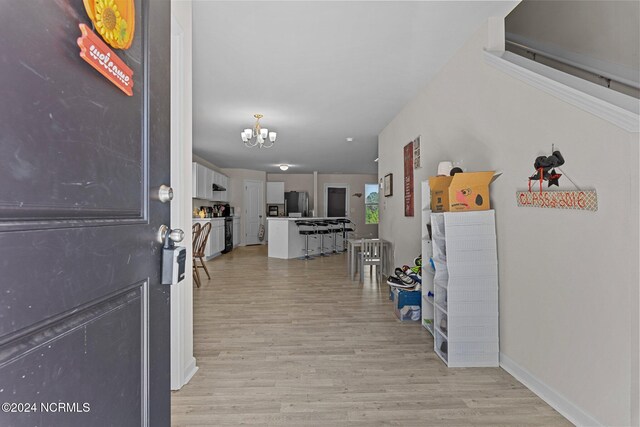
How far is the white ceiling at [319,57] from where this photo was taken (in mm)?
2367

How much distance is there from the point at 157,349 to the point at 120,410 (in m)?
0.19

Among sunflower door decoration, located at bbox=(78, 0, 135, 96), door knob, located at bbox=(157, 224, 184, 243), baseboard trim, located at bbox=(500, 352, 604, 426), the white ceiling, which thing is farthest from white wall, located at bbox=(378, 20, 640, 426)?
sunflower door decoration, located at bbox=(78, 0, 135, 96)

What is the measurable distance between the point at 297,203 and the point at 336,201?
4.69ft

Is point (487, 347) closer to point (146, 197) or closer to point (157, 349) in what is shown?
point (157, 349)

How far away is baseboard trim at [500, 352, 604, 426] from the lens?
1.65m

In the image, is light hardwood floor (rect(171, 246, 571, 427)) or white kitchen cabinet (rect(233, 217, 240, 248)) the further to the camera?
white kitchen cabinet (rect(233, 217, 240, 248))

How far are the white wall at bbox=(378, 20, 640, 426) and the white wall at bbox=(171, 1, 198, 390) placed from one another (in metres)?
2.11

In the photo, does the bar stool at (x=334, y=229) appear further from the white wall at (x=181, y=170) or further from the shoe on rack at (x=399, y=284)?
the white wall at (x=181, y=170)

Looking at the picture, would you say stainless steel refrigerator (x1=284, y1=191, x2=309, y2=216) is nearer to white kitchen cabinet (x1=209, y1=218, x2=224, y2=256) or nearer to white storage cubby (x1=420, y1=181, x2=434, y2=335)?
white kitchen cabinet (x1=209, y1=218, x2=224, y2=256)

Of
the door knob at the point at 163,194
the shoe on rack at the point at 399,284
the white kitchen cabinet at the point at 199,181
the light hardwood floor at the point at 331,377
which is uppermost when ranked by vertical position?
the white kitchen cabinet at the point at 199,181

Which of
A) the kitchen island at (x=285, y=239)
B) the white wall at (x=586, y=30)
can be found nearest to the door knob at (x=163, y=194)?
the white wall at (x=586, y=30)

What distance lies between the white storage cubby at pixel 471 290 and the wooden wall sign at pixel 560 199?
0.32 meters

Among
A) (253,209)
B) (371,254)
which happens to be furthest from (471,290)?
(253,209)

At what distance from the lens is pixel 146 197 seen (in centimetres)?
87
